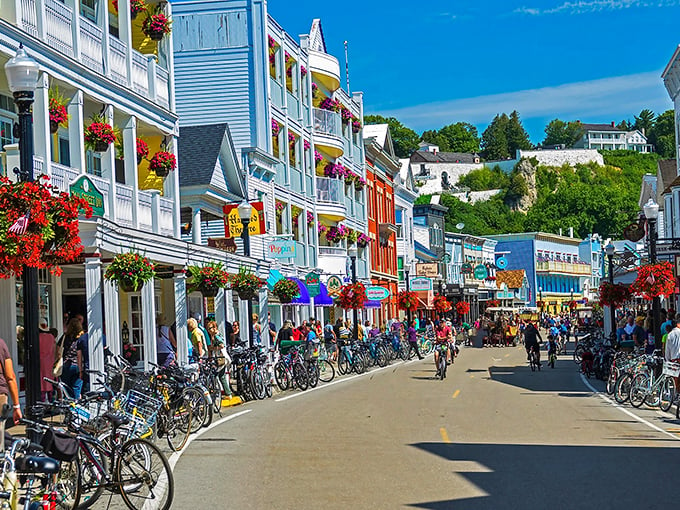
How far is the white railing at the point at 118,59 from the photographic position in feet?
74.8

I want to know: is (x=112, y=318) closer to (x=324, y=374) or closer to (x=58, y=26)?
(x=58, y=26)

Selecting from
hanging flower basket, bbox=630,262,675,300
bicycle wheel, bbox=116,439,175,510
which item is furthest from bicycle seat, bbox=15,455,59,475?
hanging flower basket, bbox=630,262,675,300

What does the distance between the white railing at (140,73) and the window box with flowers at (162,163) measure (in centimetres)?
155

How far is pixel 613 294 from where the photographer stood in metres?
33.1

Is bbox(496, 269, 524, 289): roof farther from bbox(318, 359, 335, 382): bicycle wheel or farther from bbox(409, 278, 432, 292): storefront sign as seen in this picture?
bbox(318, 359, 335, 382): bicycle wheel

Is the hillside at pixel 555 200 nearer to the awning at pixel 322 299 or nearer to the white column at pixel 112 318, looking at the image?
the awning at pixel 322 299

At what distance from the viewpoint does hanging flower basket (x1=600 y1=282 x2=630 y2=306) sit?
1299 inches

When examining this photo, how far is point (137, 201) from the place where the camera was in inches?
923

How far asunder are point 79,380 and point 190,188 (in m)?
13.4

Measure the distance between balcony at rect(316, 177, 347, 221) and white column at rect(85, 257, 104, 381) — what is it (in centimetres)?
2788

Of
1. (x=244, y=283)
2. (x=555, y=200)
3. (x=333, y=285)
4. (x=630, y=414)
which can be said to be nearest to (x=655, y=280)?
(x=630, y=414)

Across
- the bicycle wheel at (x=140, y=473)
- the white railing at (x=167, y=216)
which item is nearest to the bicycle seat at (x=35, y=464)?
the bicycle wheel at (x=140, y=473)

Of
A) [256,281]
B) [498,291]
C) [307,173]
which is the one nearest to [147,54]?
[256,281]

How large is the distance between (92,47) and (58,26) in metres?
1.51
